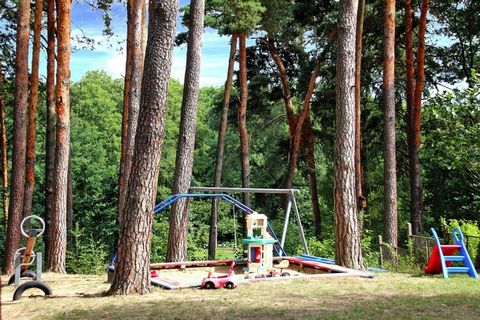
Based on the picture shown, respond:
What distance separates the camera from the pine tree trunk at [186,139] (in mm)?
12430

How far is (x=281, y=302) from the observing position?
7207 millimetres

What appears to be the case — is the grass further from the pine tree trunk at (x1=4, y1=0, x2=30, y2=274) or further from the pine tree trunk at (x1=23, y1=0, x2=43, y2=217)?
the pine tree trunk at (x1=23, y1=0, x2=43, y2=217)

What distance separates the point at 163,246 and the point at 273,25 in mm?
9844

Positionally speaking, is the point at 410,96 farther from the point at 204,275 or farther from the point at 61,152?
the point at 61,152

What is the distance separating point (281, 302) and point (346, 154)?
4.83 meters

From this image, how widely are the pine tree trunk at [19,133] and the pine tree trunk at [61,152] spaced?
0.98 meters

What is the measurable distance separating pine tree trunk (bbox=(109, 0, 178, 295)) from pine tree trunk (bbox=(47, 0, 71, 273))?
5.92 meters

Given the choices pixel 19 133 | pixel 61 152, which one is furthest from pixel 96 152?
pixel 61 152

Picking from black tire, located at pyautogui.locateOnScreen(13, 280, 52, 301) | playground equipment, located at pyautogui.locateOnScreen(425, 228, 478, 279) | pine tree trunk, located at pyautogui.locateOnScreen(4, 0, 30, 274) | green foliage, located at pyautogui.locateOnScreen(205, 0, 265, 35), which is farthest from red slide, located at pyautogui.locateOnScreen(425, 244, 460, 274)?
green foliage, located at pyautogui.locateOnScreen(205, 0, 265, 35)

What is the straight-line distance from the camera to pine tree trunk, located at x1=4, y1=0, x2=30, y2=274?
45.2 feet

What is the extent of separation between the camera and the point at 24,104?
1397 centimetres

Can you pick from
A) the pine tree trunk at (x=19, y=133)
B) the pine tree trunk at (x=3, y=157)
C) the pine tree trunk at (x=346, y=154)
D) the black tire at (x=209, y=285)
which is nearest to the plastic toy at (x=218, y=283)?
the black tire at (x=209, y=285)

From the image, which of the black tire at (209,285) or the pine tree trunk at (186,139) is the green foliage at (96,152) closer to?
the pine tree trunk at (186,139)

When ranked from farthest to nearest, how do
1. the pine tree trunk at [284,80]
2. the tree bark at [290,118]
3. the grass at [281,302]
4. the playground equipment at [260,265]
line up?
the pine tree trunk at [284,80] → the tree bark at [290,118] → the playground equipment at [260,265] → the grass at [281,302]
